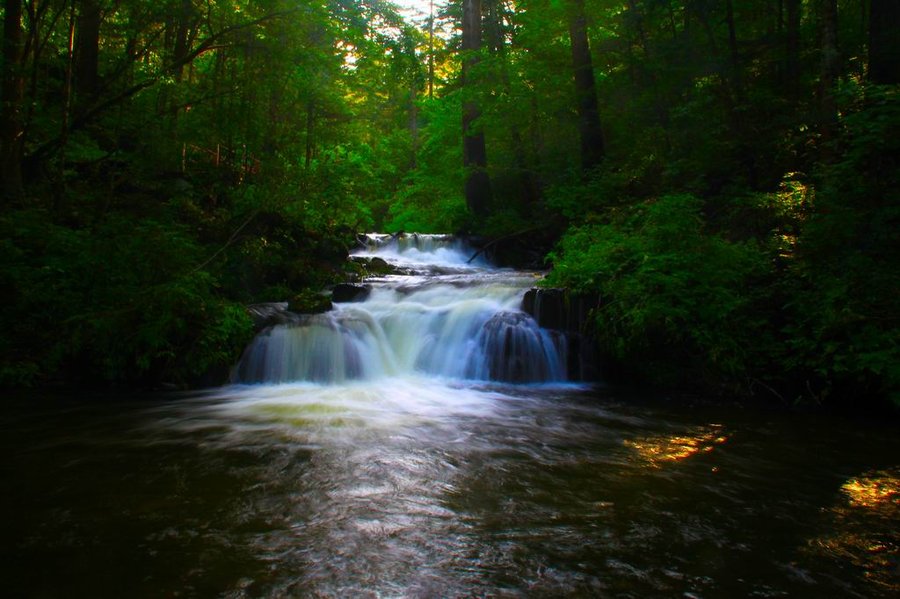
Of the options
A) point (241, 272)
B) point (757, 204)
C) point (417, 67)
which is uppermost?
point (417, 67)

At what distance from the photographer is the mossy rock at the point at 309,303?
9.05 meters

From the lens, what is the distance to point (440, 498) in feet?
11.9

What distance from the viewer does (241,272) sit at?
980 centimetres

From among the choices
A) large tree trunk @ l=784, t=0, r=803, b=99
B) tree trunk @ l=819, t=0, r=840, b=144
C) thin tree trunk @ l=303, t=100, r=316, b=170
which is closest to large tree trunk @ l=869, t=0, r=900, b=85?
tree trunk @ l=819, t=0, r=840, b=144

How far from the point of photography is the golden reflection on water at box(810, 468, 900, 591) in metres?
2.72

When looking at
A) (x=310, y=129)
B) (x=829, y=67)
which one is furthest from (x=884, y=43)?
(x=310, y=129)

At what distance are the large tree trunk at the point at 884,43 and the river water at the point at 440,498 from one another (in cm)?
538

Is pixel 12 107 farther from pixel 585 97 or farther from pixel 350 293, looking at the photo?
pixel 585 97

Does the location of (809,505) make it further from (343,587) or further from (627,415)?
(343,587)

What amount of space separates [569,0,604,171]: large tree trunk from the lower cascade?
5391 millimetres

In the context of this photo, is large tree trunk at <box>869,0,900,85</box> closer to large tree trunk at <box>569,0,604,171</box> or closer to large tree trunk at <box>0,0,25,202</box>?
large tree trunk at <box>569,0,604,171</box>

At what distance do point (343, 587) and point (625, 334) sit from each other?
575 cm

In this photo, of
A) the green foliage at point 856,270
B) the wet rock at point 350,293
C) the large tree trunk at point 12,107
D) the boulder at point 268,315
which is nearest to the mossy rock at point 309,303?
the boulder at point 268,315

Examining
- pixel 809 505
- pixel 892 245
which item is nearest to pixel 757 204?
pixel 892 245
